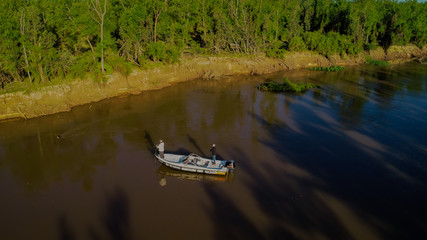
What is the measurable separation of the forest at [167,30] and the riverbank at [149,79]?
1.26m

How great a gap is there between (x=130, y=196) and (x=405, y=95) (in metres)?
32.4

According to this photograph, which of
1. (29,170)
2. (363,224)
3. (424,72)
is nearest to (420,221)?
(363,224)

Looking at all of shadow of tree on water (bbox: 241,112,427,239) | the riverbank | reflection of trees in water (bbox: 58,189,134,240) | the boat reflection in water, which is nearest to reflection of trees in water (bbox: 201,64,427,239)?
shadow of tree on water (bbox: 241,112,427,239)

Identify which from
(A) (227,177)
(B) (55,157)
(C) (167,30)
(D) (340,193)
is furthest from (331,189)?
(C) (167,30)

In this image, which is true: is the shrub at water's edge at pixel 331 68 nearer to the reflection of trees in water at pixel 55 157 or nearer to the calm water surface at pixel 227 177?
the calm water surface at pixel 227 177

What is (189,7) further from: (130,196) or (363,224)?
(363,224)

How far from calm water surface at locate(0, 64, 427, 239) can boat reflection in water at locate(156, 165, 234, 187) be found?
0.29 ft

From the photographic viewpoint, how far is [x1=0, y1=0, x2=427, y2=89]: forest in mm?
27391

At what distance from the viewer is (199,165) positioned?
1633cm

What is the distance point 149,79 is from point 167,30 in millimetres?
9091

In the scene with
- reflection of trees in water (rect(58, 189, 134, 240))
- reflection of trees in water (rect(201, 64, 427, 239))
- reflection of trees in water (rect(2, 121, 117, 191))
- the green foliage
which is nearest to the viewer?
reflection of trees in water (rect(58, 189, 134, 240))

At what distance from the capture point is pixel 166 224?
1275 cm

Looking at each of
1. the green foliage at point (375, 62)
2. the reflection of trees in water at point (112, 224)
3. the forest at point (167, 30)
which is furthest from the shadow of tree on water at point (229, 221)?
the green foliage at point (375, 62)

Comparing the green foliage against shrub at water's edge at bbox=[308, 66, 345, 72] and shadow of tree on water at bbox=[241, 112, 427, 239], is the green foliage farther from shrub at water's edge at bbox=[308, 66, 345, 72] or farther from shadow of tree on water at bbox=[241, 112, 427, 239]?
shadow of tree on water at bbox=[241, 112, 427, 239]
